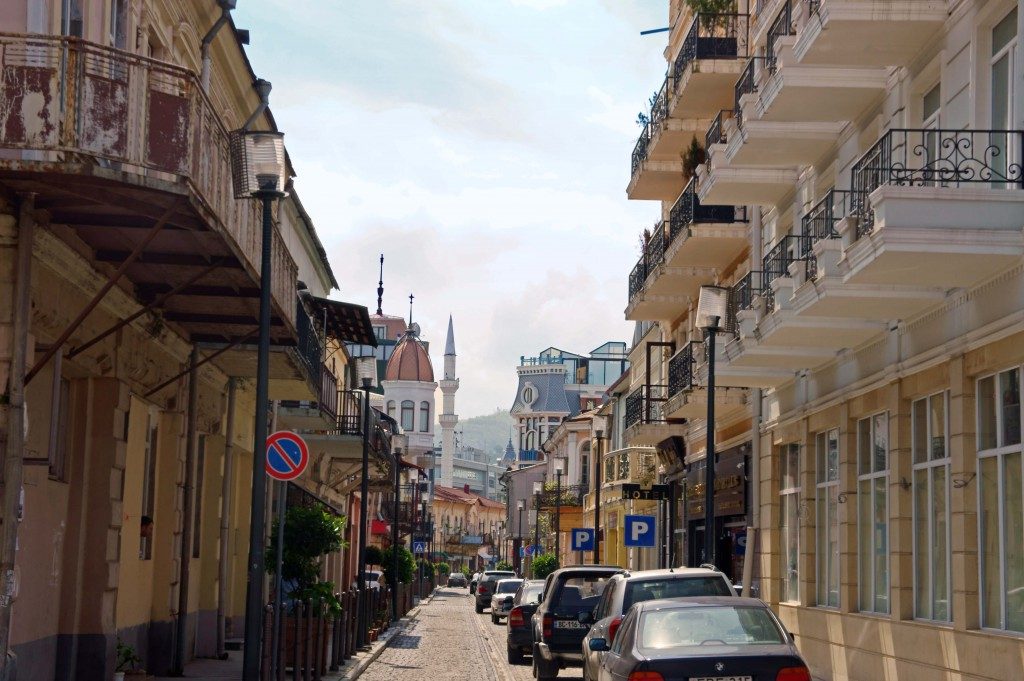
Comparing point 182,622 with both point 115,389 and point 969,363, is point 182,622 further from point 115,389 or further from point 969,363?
point 969,363

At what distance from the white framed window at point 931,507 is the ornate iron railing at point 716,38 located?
12.8 meters

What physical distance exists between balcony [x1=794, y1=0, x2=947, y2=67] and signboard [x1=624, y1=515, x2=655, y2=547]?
14.1m

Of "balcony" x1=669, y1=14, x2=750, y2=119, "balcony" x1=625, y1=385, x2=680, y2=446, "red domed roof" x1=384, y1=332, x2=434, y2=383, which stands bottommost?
"balcony" x1=625, y1=385, x2=680, y2=446

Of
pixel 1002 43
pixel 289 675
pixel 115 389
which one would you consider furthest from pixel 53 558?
pixel 1002 43

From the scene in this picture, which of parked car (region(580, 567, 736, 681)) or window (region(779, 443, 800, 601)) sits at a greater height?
window (region(779, 443, 800, 601))

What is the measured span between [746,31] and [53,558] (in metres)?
18.8

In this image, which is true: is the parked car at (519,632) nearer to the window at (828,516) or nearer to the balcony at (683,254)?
the window at (828,516)

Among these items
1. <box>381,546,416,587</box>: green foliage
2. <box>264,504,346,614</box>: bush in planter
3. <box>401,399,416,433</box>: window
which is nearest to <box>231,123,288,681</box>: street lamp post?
<box>264,504,346,614</box>: bush in planter

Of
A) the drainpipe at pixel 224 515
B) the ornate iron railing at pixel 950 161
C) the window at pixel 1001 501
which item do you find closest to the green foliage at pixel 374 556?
the drainpipe at pixel 224 515

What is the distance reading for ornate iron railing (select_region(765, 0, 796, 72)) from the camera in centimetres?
2205

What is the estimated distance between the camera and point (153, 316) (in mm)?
19047

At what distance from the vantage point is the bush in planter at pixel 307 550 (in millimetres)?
22609

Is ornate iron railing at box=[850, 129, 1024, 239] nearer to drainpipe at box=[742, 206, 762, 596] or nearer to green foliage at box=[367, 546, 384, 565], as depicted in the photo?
drainpipe at box=[742, 206, 762, 596]

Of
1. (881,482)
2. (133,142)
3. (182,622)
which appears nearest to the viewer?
(133,142)
